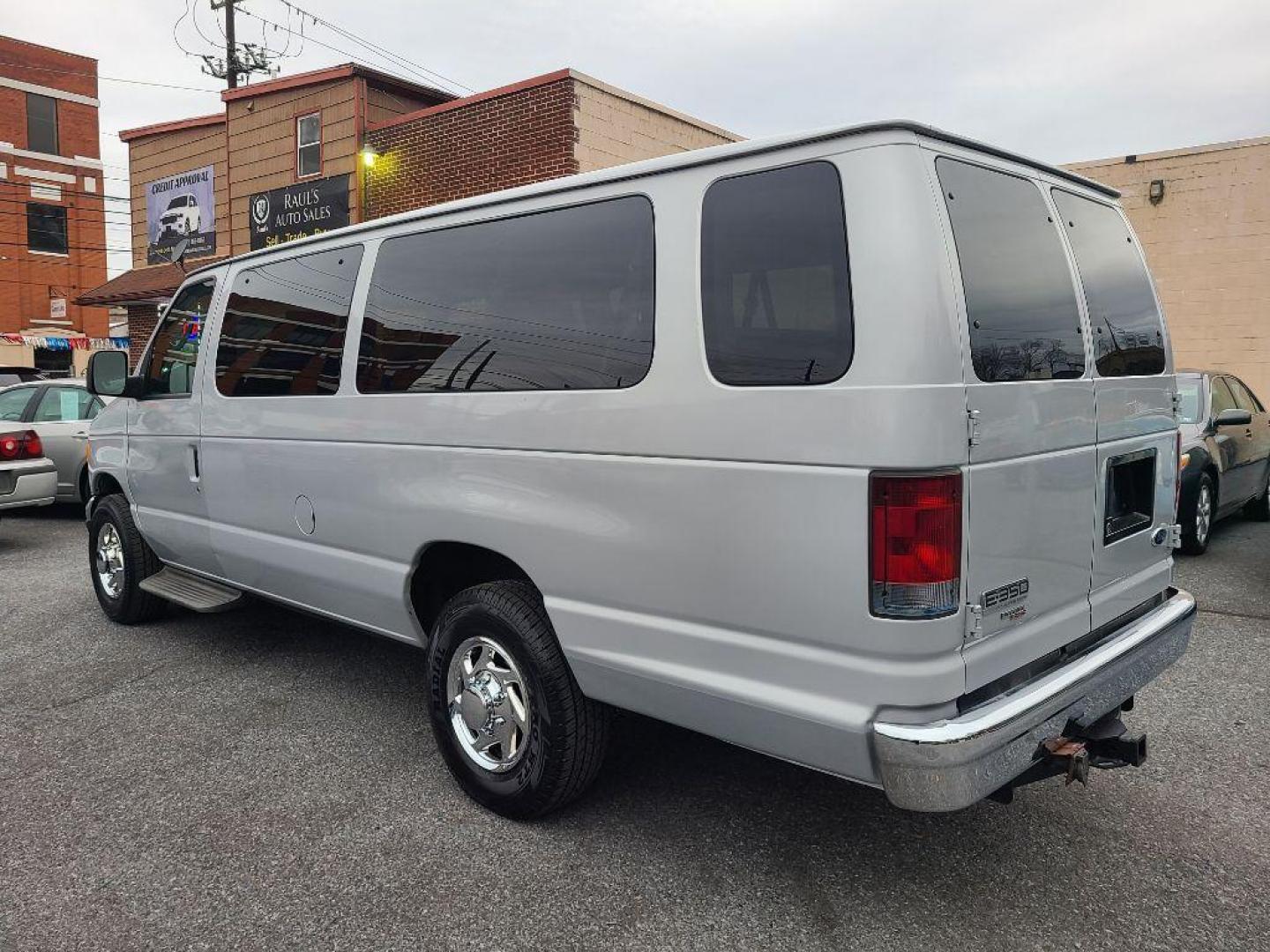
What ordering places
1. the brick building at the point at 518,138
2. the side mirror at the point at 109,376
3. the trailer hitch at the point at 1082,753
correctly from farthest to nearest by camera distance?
the brick building at the point at 518,138 < the side mirror at the point at 109,376 < the trailer hitch at the point at 1082,753

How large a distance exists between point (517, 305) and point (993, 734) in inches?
77.9

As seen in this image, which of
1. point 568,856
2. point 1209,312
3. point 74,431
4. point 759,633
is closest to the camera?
point 759,633

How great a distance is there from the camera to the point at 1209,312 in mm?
13797

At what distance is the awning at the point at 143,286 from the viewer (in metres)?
17.8

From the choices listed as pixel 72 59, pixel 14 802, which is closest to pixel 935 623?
pixel 14 802

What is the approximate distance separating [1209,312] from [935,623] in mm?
14219

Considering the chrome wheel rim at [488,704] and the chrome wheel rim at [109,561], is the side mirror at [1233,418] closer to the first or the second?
the chrome wheel rim at [488,704]

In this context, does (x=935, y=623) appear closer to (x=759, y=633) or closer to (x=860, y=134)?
(x=759, y=633)

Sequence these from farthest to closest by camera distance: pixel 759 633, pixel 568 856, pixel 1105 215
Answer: pixel 1105 215, pixel 568 856, pixel 759 633

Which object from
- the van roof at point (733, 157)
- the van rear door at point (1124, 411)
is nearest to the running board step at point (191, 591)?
the van roof at point (733, 157)

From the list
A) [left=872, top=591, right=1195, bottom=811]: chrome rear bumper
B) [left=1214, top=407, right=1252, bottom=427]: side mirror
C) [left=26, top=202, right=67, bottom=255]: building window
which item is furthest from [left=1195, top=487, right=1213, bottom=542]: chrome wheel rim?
[left=26, top=202, right=67, bottom=255]: building window

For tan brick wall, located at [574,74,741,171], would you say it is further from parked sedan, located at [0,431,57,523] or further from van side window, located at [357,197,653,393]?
van side window, located at [357,197,653,393]

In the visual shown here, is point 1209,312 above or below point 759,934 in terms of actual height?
above

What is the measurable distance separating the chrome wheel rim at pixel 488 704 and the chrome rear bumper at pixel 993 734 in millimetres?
1365
